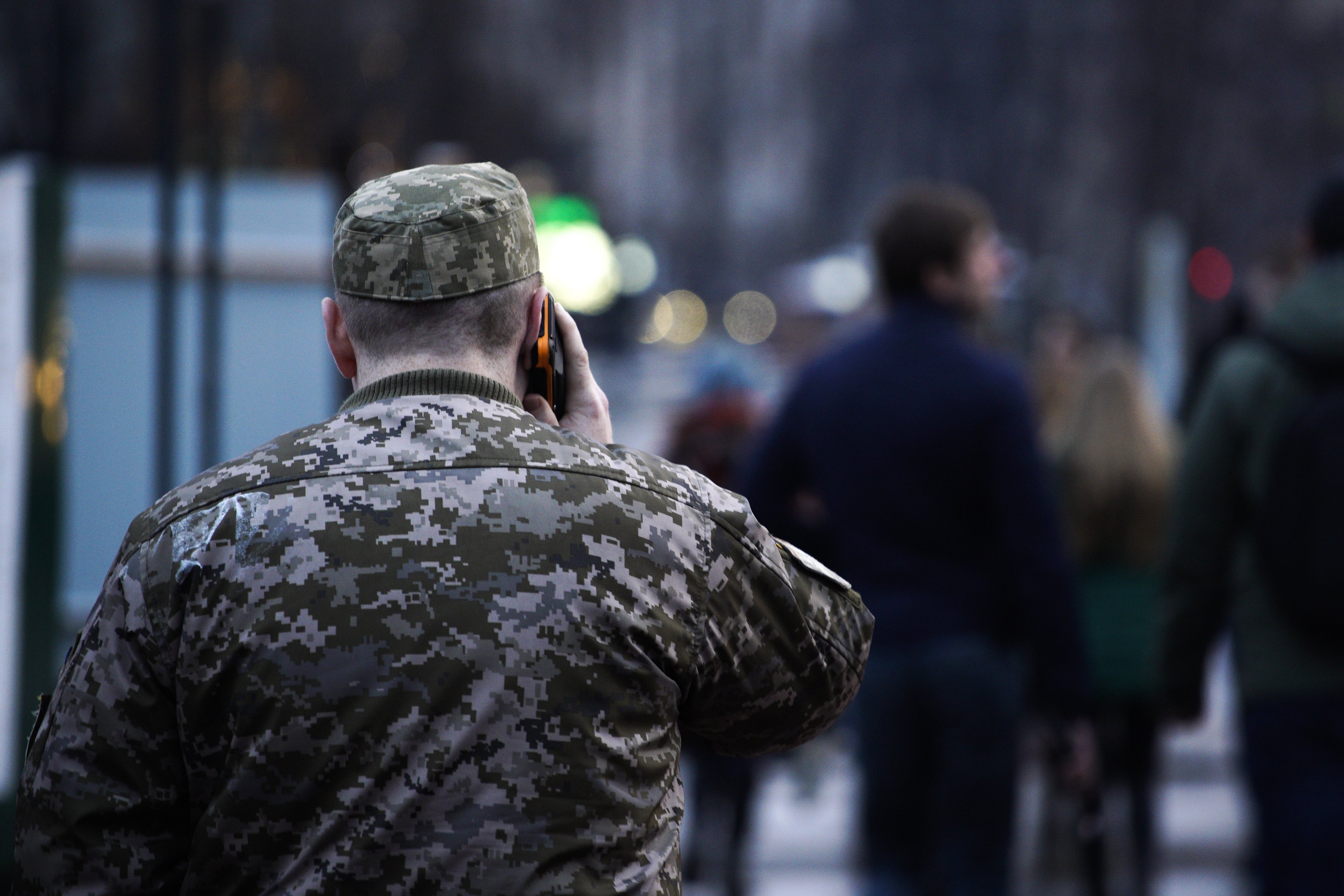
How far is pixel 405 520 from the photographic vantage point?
2006 mm

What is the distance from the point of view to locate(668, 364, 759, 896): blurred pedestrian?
21.0ft

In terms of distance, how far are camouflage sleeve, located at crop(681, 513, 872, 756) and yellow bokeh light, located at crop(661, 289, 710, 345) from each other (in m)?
78.4

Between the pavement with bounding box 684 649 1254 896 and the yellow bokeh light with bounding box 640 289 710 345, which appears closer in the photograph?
the pavement with bounding box 684 649 1254 896

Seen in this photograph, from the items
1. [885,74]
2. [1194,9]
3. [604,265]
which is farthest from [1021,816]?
[885,74]

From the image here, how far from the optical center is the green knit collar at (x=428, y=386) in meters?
2.13

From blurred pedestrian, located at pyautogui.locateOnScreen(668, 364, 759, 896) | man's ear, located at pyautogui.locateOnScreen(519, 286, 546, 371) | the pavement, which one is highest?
man's ear, located at pyautogui.locateOnScreen(519, 286, 546, 371)

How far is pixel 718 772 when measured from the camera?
248 inches

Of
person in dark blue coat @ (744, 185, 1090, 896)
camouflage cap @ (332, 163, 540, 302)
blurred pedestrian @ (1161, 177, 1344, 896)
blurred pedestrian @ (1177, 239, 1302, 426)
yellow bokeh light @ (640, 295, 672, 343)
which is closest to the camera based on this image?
camouflage cap @ (332, 163, 540, 302)

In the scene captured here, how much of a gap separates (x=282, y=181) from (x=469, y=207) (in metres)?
5.80

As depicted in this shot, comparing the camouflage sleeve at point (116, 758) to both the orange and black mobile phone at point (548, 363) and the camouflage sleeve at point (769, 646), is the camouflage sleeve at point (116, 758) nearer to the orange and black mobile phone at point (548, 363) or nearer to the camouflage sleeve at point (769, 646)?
the orange and black mobile phone at point (548, 363)

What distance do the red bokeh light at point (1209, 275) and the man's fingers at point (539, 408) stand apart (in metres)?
19.1

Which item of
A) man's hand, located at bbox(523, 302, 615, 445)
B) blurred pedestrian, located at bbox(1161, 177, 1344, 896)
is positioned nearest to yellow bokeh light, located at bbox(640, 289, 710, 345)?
blurred pedestrian, located at bbox(1161, 177, 1344, 896)

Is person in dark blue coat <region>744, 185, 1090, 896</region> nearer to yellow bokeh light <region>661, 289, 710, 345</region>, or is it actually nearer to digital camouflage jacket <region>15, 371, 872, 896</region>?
digital camouflage jacket <region>15, 371, 872, 896</region>

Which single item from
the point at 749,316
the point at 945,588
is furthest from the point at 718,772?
the point at 749,316
